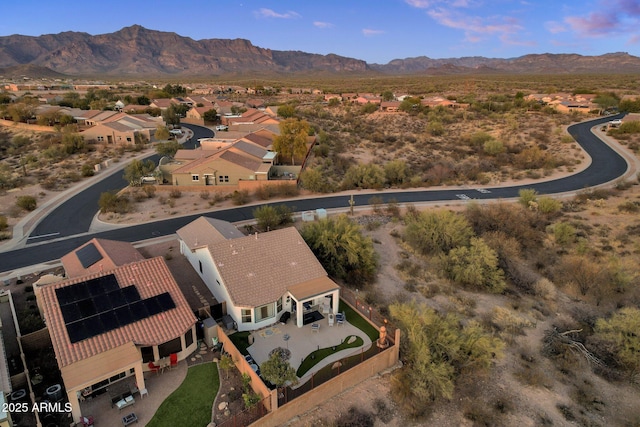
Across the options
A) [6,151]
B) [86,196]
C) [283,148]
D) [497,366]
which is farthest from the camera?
[6,151]

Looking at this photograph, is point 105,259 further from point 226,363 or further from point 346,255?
point 346,255

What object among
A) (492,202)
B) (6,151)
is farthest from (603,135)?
(6,151)

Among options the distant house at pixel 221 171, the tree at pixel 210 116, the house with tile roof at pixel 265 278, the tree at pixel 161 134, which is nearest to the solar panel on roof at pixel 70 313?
the house with tile roof at pixel 265 278

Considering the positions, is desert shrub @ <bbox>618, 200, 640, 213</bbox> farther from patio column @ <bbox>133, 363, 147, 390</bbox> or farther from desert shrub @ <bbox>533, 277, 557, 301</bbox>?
patio column @ <bbox>133, 363, 147, 390</bbox>

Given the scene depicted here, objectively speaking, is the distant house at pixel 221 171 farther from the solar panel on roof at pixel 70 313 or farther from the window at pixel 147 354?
the window at pixel 147 354

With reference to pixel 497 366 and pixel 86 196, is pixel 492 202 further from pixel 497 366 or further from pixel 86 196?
pixel 86 196

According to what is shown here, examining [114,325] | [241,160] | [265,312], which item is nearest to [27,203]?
[241,160]
